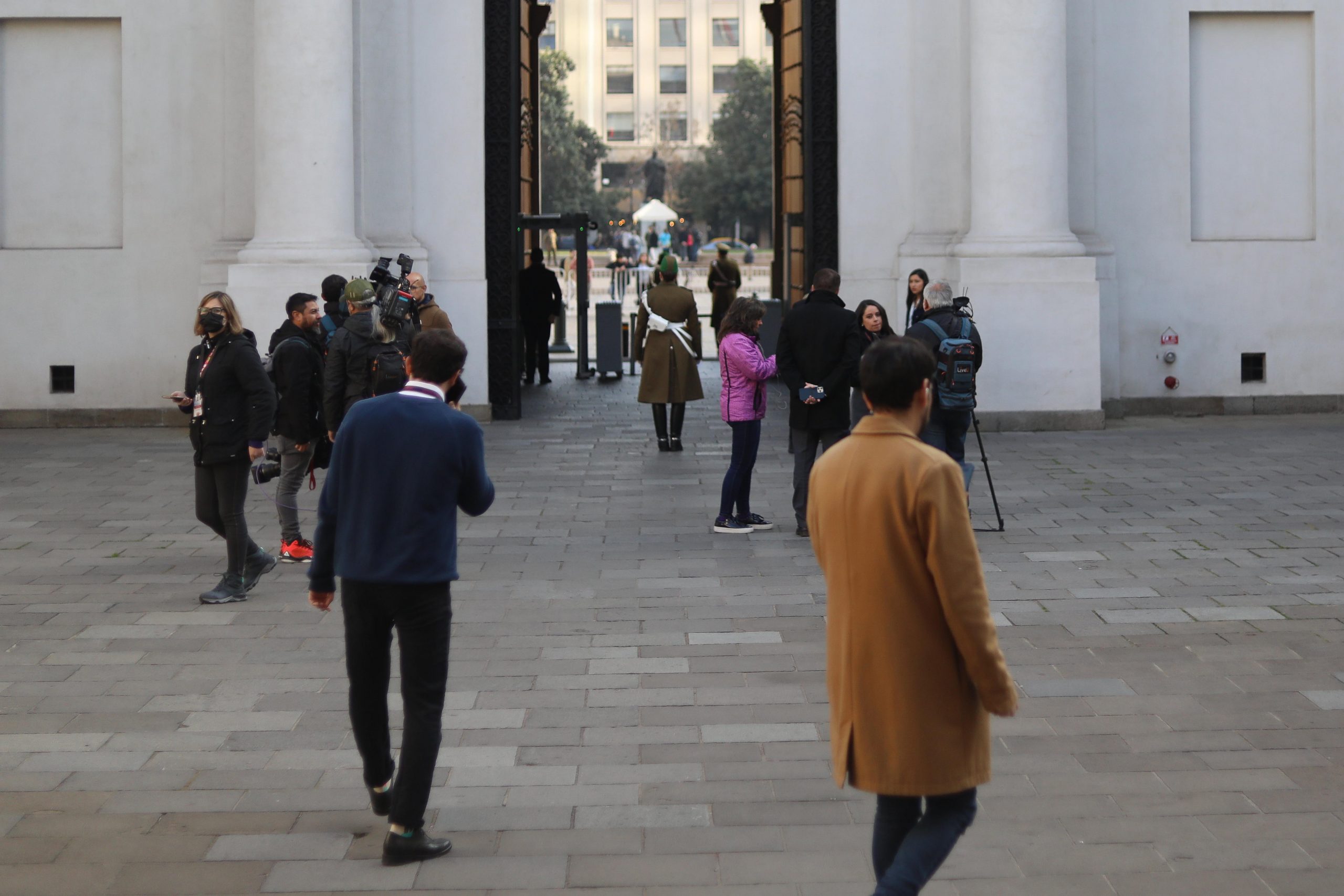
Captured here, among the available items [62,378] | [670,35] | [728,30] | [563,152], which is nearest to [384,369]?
[62,378]

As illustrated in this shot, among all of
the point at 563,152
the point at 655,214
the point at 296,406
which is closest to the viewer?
the point at 296,406

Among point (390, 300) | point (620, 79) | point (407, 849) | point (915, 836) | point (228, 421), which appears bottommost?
point (407, 849)

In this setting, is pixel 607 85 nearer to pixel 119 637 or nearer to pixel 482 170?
pixel 482 170

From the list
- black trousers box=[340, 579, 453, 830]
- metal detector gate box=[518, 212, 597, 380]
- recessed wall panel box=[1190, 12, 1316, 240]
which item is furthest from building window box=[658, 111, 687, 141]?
black trousers box=[340, 579, 453, 830]

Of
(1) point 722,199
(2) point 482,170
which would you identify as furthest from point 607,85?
(2) point 482,170

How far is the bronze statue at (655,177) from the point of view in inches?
3563

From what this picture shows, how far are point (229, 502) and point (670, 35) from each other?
336 feet

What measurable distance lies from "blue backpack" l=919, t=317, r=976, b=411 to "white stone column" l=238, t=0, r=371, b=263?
7.57 meters

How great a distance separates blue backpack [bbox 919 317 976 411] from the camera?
33.6ft

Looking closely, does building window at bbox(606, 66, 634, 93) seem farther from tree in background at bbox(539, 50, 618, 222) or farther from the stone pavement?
the stone pavement

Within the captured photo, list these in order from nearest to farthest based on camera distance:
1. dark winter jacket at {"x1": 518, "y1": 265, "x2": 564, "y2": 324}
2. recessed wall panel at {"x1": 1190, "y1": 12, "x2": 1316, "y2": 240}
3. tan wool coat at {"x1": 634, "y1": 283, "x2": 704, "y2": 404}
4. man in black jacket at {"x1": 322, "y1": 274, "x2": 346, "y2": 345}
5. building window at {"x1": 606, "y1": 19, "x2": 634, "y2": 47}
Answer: man in black jacket at {"x1": 322, "y1": 274, "x2": 346, "y2": 345} < tan wool coat at {"x1": 634, "y1": 283, "x2": 704, "y2": 404} < recessed wall panel at {"x1": 1190, "y1": 12, "x2": 1316, "y2": 240} < dark winter jacket at {"x1": 518, "y1": 265, "x2": 564, "y2": 324} < building window at {"x1": 606, "y1": 19, "x2": 634, "y2": 47}

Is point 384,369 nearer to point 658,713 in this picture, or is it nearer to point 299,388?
point 299,388

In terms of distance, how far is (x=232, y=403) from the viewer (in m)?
8.57

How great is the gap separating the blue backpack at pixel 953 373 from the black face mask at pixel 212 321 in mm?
4149
